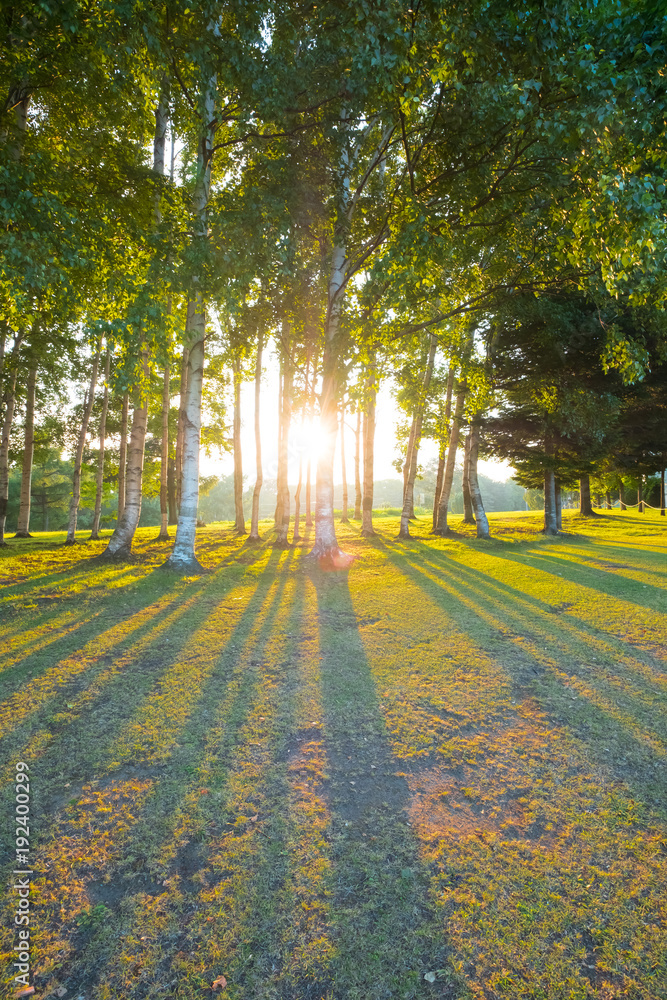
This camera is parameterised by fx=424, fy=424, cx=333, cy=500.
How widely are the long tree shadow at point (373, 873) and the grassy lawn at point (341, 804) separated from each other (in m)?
0.01

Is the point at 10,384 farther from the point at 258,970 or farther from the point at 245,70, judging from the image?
the point at 258,970

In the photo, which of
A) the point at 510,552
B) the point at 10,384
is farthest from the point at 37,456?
the point at 510,552

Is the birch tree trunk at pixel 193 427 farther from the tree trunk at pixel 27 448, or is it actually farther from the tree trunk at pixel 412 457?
the tree trunk at pixel 27 448

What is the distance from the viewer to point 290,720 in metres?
3.97

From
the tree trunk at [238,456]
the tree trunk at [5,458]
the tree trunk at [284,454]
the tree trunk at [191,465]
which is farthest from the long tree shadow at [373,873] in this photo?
the tree trunk at [238,456]

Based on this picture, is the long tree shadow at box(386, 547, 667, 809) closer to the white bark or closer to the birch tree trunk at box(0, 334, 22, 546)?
the white bark

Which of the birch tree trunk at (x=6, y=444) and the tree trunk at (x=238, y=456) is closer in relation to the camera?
the birch tree trunk at (x=6, y=444)

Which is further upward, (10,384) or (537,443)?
(10,384)

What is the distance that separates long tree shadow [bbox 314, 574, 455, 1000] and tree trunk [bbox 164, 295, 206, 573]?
702cm

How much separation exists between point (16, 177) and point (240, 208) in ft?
12.8

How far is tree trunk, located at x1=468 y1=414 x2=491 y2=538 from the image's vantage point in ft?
57.5

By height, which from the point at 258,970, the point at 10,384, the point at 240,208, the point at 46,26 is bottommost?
the point at 258,970

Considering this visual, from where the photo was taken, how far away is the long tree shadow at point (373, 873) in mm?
1900

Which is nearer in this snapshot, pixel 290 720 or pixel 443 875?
pixel 443 875
